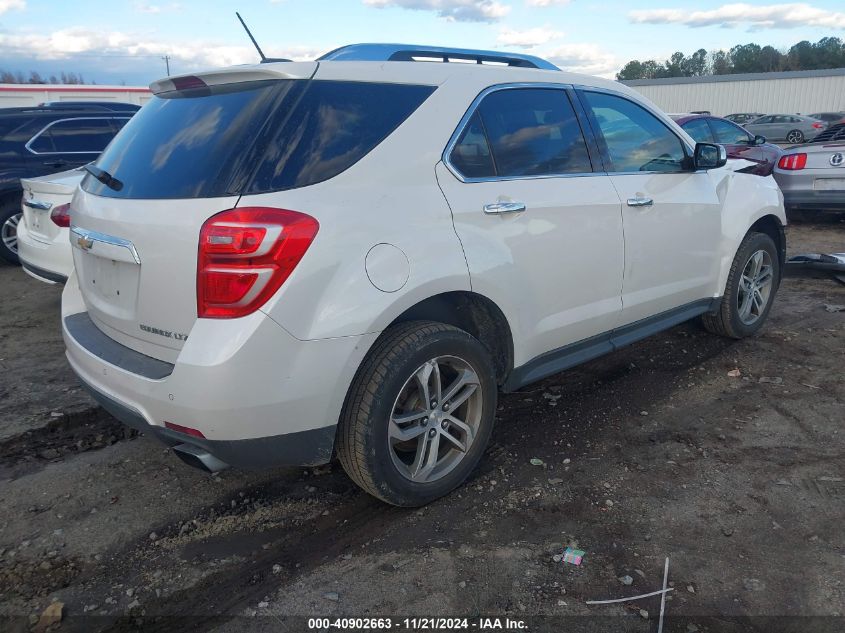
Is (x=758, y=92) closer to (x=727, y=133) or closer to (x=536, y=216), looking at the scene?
(x=727, y=133)

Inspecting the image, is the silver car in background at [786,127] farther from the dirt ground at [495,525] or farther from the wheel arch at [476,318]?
the wheel arch at [476,318]

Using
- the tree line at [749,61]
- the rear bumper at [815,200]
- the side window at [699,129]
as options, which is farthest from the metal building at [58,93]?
the tree line at [749,61]

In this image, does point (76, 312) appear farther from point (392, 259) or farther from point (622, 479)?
point (622, 479)

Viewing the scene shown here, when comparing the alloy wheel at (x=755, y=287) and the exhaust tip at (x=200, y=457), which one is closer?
the exhaust tip at (x=200, y=457)

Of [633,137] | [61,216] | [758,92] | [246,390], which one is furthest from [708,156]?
[758,92]

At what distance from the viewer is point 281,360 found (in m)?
2.43

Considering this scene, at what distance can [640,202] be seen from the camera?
381 centimetres

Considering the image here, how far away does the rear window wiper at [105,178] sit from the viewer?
2.91m

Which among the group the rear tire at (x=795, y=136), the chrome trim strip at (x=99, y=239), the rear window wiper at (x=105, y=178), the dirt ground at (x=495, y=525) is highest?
the rear window wiper at (x=105, y=178)

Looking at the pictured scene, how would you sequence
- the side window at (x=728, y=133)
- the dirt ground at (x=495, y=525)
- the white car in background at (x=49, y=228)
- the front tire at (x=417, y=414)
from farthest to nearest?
the side window at (x=728, y=133)
the white car in background at (x=49, y=228)
the front tire at (x=417, y=414)
the dirt ground at (x=495, y=525)

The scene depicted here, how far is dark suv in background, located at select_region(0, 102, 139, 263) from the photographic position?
8.07 meters

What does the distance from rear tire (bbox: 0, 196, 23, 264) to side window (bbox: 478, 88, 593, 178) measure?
6909mm

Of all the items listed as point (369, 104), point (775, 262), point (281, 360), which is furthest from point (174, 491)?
point (775, 262)

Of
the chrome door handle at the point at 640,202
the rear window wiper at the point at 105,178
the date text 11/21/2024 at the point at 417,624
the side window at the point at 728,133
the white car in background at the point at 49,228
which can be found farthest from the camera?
the side window at the point at 728,133
